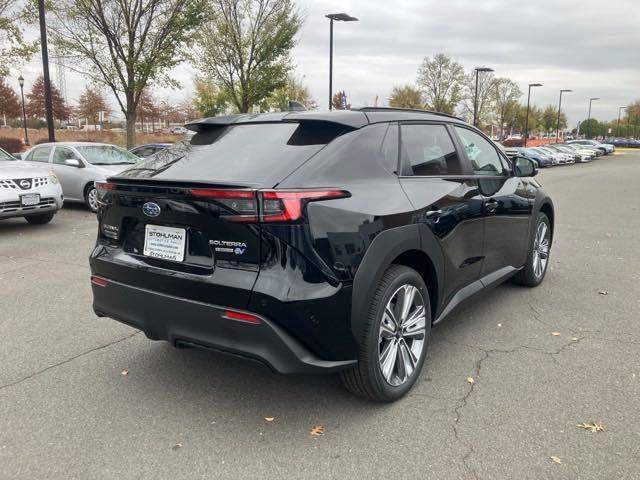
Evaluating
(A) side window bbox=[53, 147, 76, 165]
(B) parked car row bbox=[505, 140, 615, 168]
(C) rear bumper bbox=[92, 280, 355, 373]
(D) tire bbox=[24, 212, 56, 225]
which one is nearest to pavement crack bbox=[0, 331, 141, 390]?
(C) rear bumper bbox=[92, 280, 355, 373]

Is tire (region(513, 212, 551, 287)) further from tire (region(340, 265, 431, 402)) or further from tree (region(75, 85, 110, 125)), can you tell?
tree (region(75, 85, 110, 125))

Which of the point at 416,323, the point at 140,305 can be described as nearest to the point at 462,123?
the point at 416,323

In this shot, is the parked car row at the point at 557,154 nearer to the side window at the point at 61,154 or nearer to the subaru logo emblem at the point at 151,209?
the side window at the point at 61,154

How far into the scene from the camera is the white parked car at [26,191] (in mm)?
8492

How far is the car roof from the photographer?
10.5 feet

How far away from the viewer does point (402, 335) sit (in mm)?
3287

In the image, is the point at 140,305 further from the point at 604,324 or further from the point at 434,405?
the point at 604,324

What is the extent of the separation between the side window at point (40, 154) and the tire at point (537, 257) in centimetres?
1075

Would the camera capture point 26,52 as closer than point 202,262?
No

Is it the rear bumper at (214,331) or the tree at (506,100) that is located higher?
the tree at (506,100)

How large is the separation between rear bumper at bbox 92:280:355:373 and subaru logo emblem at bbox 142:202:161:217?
43 cm

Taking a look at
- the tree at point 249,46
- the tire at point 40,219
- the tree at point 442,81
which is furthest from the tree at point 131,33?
the tree at point 442,81

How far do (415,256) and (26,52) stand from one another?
755 inches

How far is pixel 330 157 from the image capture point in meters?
2.98
